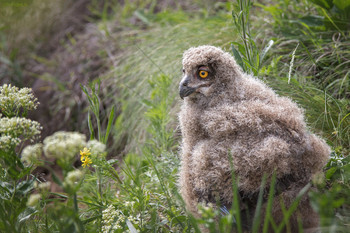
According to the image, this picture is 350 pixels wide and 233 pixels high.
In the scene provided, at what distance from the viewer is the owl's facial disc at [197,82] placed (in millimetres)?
2146

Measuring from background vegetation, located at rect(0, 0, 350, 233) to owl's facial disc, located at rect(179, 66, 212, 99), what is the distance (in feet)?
1.70

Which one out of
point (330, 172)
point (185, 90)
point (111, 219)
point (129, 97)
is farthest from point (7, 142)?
point (129, 97)

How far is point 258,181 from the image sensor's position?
1883 mm

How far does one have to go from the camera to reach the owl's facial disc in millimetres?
2146

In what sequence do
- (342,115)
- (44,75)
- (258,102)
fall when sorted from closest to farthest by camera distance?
(258,102)
(342,115)
(44,75)

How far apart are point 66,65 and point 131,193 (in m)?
4.08

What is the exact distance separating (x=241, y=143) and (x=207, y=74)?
0.47 metres

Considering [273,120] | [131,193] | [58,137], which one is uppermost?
[58,137]

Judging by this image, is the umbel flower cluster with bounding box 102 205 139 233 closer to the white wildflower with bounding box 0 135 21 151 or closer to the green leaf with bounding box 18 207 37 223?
the green leaf with bounding box 18 207 37 223

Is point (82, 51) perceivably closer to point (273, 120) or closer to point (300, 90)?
point (300, 90)

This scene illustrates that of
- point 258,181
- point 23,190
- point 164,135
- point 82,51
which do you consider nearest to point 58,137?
point 23,190

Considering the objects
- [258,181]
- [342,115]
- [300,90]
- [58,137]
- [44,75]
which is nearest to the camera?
[58,137]

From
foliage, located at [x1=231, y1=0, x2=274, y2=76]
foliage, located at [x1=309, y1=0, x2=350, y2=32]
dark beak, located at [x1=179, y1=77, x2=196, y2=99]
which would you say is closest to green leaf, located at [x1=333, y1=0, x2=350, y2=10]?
foliage, located at [x1=309, y1=0, x2=350, y2=32]

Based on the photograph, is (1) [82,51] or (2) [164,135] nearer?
(2) [164,135]
